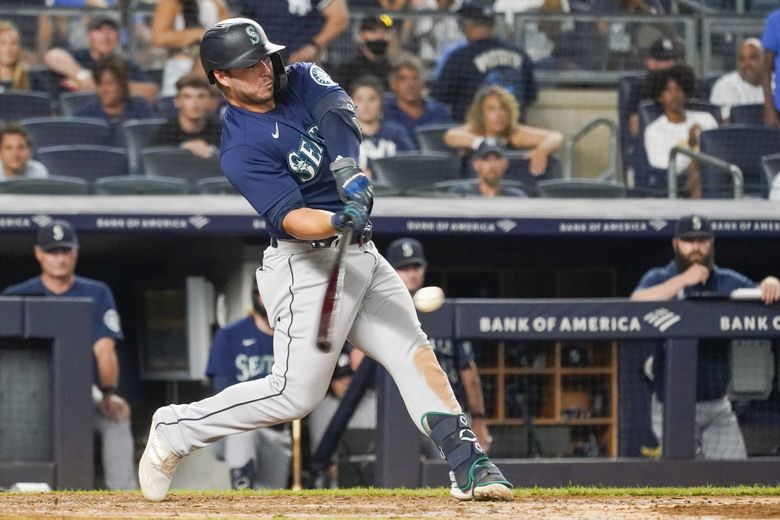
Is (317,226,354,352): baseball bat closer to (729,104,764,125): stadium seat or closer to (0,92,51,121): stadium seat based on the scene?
(0,92,51,121): stadium seat

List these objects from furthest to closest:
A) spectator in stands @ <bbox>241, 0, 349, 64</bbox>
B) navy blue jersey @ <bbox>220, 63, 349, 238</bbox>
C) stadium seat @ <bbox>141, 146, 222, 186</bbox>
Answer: spectator in stands @ <bbox>241, 0, 349, 64</bbox> < stadium seat @ <bbox>141, 146, 222, 186</bbox> < navy blue jersey @ <bbox>220, 63, 349, 238</bbox>

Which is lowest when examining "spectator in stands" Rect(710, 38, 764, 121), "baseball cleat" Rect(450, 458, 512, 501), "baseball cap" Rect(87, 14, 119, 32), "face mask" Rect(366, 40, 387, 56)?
"baseball cleat" Rect(450, 458, 512, 501)

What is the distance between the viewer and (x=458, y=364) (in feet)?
22.4

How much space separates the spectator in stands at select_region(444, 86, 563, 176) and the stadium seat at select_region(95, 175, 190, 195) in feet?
5.86

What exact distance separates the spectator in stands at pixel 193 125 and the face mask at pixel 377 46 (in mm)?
1256

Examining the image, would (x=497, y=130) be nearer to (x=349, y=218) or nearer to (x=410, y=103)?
(x=410, y=103)

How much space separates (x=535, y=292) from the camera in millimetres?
8547

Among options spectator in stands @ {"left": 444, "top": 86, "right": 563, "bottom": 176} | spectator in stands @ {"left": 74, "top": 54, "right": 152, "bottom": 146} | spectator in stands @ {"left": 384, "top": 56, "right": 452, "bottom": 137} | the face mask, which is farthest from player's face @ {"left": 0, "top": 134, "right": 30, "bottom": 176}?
spectator in stands @ {"left": 444, "top": 86, "right": 563, "bottom": 176}

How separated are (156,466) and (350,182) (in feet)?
4.37

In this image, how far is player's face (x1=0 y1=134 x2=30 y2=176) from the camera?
26.9 ft

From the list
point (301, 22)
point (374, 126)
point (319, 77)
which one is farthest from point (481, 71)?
point (319, 77)

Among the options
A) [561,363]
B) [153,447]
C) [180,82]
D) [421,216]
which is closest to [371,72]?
[180,82]

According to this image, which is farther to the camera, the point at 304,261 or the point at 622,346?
the point at 622,346

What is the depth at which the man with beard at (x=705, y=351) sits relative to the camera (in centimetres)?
672
